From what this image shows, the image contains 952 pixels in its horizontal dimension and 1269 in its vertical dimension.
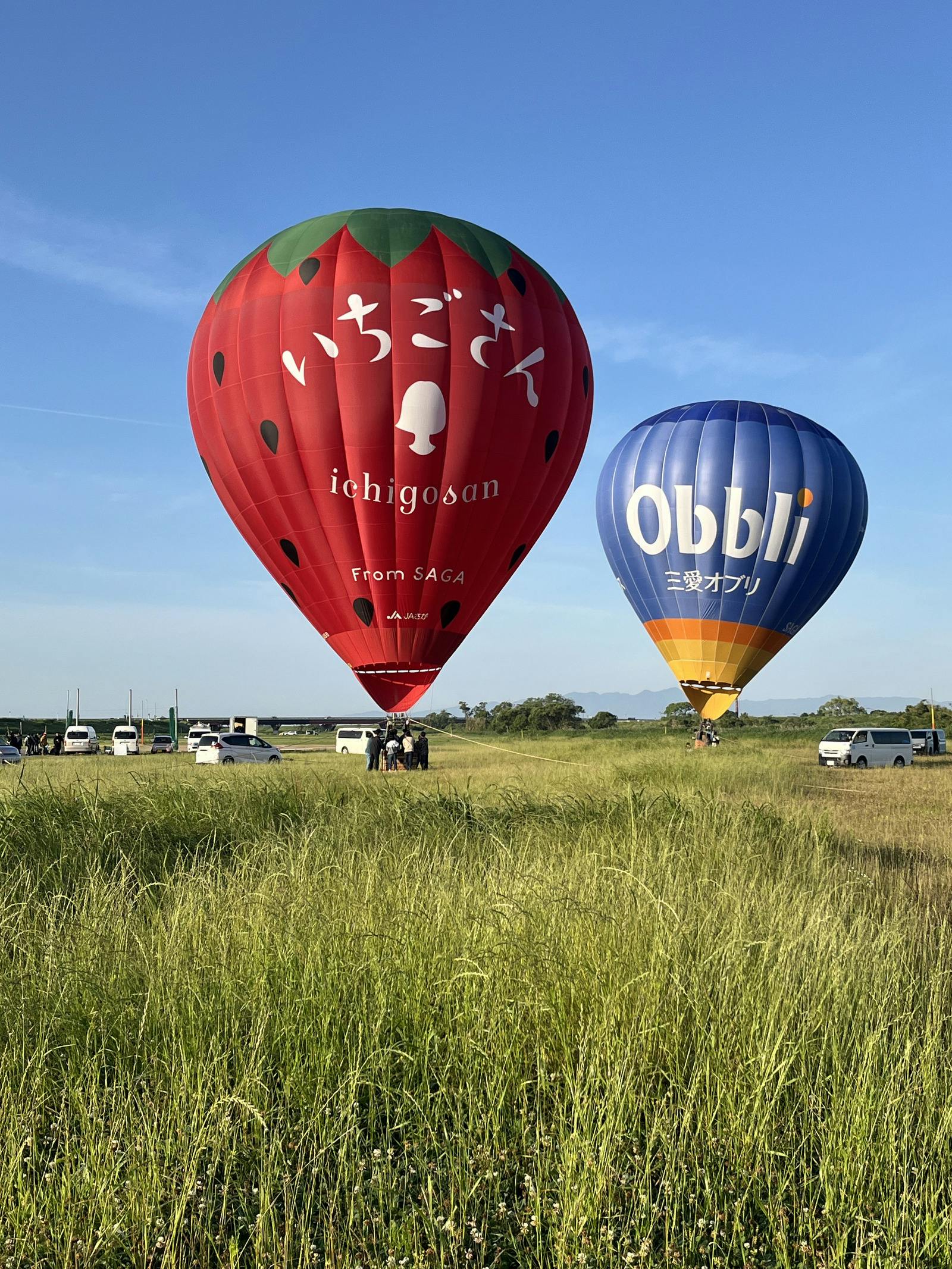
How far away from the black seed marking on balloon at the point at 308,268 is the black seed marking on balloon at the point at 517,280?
3.69 m

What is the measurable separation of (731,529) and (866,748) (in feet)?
43.1

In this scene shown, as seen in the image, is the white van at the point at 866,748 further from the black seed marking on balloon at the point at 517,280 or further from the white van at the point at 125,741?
the white van at the point at 125,741

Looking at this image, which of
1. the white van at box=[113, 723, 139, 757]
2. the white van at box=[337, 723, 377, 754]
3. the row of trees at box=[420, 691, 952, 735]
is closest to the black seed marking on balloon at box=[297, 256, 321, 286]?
the white van at box=[337, 723, 377, 754]

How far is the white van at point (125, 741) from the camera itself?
53.7 m

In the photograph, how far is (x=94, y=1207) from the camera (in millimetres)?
3287

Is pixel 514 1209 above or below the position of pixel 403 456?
below

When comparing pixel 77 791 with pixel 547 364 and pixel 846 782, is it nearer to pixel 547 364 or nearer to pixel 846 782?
pixel 547 364

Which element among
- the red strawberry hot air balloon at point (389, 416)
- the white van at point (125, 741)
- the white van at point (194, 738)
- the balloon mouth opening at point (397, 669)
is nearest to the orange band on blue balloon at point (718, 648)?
the red strawberry hot air balloon at point (389, 416)

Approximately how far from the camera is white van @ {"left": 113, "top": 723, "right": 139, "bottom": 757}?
176 ft

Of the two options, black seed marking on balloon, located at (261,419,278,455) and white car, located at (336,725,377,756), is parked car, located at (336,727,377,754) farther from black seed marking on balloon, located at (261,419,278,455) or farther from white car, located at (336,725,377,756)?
black seed marking on balloon, located at (261,419,278,455)

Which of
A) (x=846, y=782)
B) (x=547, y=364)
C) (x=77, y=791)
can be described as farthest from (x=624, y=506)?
(x=77, y=791)

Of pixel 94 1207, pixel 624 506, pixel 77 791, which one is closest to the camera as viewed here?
pixel 94 1207

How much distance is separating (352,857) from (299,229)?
1591cm

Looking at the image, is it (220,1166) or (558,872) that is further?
(558,872)
